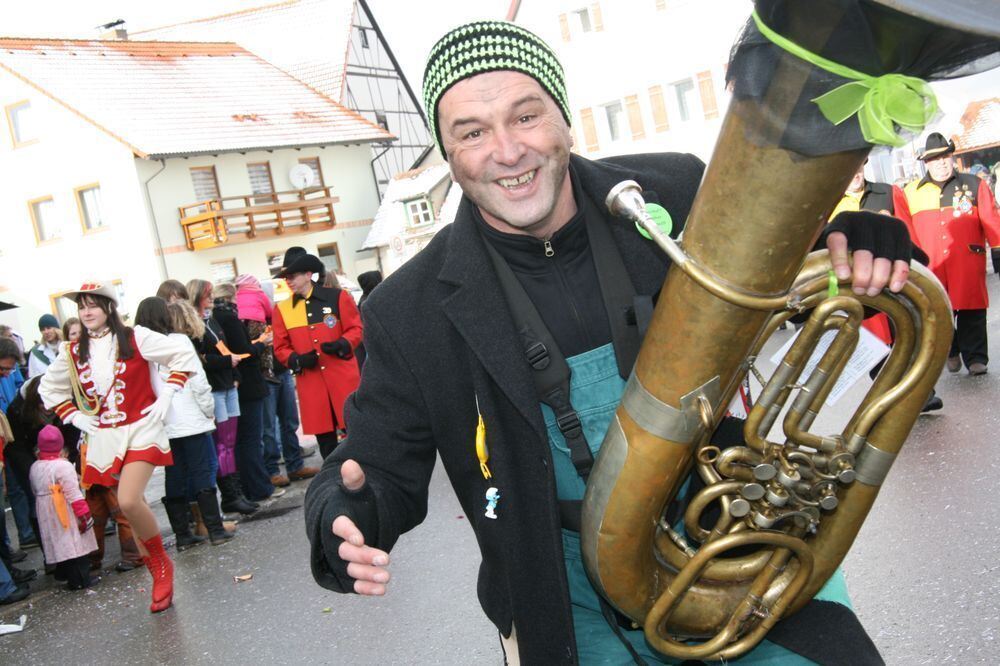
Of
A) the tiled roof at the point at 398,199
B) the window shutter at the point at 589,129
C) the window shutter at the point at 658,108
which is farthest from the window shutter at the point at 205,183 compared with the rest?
the window shutter at the point at 658,108

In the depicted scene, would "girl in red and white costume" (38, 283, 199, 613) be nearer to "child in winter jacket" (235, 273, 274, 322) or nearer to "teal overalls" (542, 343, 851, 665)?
"child in winter jacket" (235, 273, 274, 322)

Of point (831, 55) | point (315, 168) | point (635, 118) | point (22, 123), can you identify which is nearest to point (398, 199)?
point (315, 168)

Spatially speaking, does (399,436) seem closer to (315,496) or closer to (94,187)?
(315,496)

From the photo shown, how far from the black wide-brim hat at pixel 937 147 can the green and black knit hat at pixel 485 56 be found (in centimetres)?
611

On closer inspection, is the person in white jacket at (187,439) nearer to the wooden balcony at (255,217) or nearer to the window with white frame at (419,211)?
the wooden balcony at (255,217)

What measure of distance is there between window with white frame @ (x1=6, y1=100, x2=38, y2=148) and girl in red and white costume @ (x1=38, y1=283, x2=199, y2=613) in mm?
27417

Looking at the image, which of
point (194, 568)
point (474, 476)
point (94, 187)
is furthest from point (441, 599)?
point (94, 187)

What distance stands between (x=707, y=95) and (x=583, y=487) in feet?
90.2

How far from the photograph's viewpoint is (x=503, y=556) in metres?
2.24

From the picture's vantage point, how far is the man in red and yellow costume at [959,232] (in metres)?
7.71

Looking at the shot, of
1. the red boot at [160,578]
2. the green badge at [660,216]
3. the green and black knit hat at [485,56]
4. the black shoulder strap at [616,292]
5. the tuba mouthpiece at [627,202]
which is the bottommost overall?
the red boot at [160,578]

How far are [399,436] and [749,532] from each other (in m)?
0.83

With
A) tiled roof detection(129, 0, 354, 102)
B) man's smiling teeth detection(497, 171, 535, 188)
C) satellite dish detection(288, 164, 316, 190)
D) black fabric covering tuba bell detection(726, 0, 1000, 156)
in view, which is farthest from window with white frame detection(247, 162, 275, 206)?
black fabric covering tuba bell detection(726, 0, 1000, 156)

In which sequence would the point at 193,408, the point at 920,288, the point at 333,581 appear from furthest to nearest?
the point at 193,408 < the point at 333,581 < the point at 920,288
